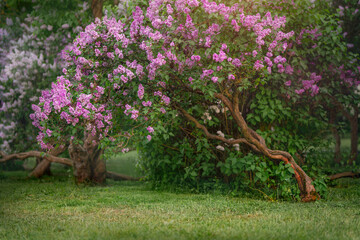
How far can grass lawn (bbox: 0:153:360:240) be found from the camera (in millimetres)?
5102

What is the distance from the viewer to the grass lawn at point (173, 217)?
510 cm

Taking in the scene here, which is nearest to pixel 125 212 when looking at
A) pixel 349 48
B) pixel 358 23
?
pixel 349 48

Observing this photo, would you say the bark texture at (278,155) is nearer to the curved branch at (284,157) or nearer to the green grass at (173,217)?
the curved branch at (284,157)

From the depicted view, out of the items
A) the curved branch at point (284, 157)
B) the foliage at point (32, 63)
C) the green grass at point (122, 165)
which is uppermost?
the foliage at point (32, 63)

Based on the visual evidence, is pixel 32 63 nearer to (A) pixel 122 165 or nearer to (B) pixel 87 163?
(B) pixel 87 163

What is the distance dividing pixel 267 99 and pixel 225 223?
12.5 feet

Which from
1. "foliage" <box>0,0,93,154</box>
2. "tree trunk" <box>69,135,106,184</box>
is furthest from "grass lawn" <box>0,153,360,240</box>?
"foliage" <box>0,0,93,154</box>

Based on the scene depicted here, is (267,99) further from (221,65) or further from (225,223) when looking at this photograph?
(225,223)

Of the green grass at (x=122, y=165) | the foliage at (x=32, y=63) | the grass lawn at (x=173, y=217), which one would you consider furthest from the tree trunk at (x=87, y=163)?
the green grass at (x=122, y=165)

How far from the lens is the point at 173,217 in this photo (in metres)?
6.16

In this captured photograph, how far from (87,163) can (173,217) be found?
5.72 metres

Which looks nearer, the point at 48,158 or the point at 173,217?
the point at 173,217

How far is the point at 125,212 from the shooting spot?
673 centimetres

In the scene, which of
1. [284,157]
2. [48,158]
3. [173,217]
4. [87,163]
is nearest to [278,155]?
[284,157]
